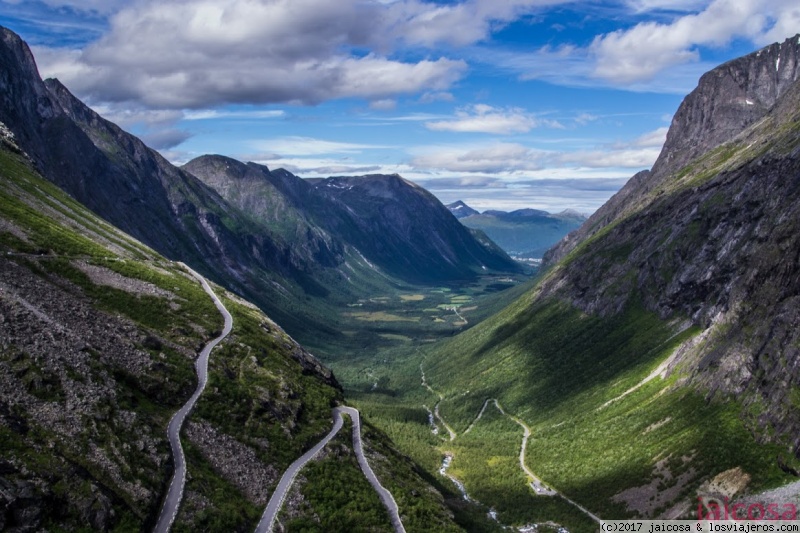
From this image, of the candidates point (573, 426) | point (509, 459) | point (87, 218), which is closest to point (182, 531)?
point (509, 459)

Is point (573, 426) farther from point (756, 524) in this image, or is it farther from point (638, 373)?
point (756, 524)

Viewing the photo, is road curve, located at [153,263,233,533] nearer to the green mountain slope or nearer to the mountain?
the green mountain slope

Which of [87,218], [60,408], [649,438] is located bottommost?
[649,438]

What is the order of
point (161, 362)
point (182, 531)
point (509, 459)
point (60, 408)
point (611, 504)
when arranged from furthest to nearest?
1. point (509, 459)
2. point (611, 504)
3. point (161, 362)
4. point (60, 408)
5. point (182, 531)

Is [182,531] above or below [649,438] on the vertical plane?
above

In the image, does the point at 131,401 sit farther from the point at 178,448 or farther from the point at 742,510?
the point at 742,510

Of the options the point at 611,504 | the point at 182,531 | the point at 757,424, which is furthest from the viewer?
the point at 611,504
